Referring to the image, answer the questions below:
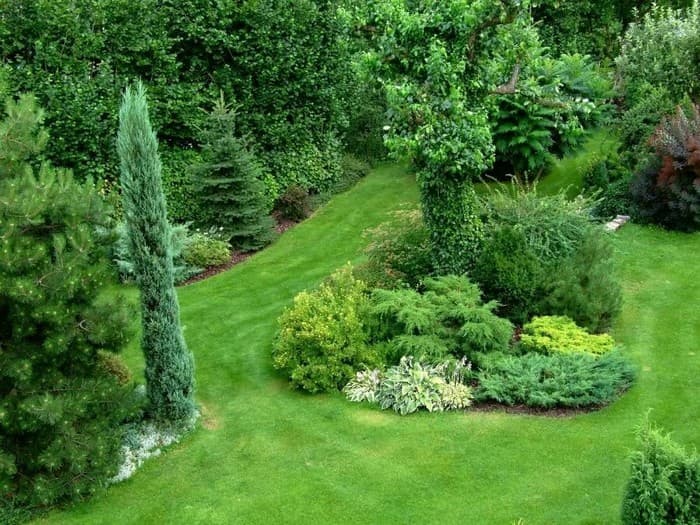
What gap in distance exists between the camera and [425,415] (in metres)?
9.80

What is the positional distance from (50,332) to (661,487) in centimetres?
607

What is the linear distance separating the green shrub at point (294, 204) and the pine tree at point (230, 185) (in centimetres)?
131

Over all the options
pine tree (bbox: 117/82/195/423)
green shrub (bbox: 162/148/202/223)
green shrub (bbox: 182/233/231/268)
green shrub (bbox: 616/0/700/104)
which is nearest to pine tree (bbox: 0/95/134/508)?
pine tree (bbox: 117/82/195/423)

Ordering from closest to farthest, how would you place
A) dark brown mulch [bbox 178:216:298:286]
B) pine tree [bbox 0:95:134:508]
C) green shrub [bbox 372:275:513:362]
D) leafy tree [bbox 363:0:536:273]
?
pine tree [bbox 0:95:134:508]
green shrub [bbox 372:275:513:362]
leafy tree [bbox 363:0:536:273]
dark brown mulch [bbox 178:216:298:286]

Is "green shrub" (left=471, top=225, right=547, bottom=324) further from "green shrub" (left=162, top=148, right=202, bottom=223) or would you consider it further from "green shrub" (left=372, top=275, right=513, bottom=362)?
"green shrub" (left=162, top=148, right=202, bottom=223)

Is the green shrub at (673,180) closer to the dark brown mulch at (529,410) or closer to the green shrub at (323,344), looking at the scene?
the dark brown mulch at (529,410)

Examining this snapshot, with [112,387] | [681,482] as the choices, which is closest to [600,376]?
[681,482]

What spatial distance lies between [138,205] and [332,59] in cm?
1024

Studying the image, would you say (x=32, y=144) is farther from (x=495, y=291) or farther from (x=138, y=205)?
(x=495, y=291)

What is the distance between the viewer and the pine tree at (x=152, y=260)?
8.66 metres

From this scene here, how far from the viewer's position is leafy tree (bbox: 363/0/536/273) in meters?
11.5

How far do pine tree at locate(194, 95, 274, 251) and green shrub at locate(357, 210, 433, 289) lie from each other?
3372 millimetres

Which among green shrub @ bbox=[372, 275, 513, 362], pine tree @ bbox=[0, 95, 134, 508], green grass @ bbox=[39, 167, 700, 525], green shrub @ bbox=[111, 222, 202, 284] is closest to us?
pine tree @ bbox=[0, 95, 134, 508]

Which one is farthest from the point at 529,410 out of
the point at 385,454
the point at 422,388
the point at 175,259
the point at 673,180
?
the point at 175,259
